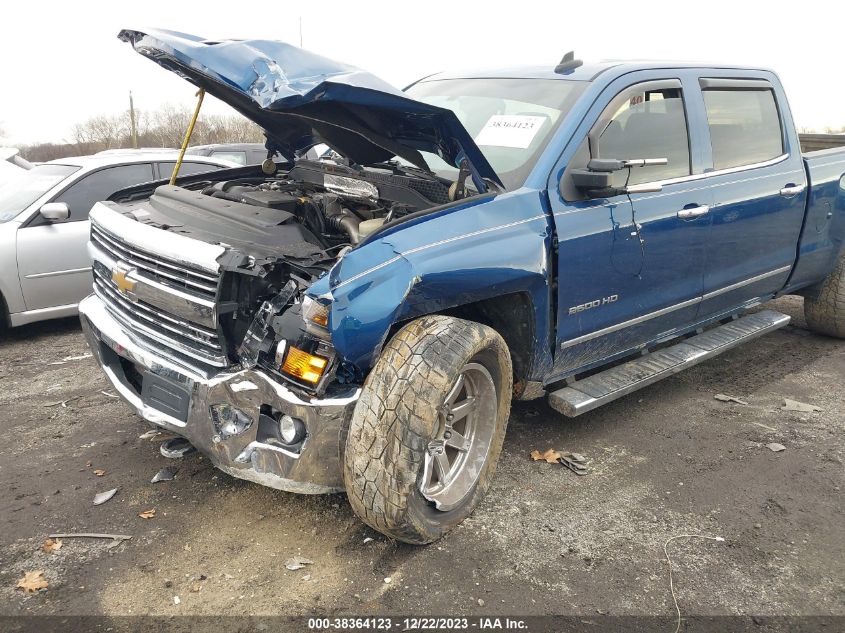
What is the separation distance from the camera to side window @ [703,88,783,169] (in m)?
4.11

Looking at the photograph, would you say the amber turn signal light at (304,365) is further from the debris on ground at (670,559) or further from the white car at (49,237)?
the white car at (49,237)

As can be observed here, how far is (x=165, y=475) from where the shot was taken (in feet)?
11.0

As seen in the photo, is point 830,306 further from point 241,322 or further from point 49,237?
point 49,237

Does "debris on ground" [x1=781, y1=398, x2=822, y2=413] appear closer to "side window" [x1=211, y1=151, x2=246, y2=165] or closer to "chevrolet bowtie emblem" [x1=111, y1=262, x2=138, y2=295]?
"chevrolet bowtie emblem" [x1=111, y1=262, x2=138, y2=295]

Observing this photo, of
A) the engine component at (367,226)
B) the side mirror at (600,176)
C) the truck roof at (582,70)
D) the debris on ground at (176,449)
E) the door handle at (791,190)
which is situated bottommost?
the debris on ground at (176,449)

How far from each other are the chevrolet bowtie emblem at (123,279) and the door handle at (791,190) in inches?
155

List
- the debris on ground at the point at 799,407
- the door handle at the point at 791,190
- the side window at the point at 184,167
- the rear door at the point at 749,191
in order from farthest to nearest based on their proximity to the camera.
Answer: the side window at the point at 184,167 < the door handle at the point at 791,190 < the debris on ground at the point at 799,407 < the rear door at the point at 749,191

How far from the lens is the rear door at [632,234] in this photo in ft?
10.7

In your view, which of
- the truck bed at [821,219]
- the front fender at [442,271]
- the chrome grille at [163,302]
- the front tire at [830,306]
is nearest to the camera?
the front fender at [442,271]

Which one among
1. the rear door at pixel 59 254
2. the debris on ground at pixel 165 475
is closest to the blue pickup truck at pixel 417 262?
the debris on ground at pixel 165 475

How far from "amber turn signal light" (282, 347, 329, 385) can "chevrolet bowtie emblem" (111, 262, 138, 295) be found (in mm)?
949

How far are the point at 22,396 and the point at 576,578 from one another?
3.68 m

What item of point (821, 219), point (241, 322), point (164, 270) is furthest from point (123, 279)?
point (821, 219)

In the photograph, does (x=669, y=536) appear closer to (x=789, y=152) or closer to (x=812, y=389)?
(x=812, y=389)
